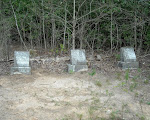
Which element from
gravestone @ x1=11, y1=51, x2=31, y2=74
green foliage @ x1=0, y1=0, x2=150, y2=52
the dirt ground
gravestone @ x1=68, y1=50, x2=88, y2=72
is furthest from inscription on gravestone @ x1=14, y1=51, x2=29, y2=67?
green foliage @ x1=0, y1=0, x2=150, y2=52

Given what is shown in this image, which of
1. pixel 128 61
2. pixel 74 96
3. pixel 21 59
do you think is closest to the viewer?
pixel 74 96

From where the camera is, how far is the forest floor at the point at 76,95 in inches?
162

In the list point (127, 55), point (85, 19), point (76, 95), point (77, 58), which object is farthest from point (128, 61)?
point (76, 95)

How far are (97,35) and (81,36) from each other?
1045 millimetres

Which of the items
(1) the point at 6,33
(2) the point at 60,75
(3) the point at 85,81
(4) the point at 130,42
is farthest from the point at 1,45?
(4) the point at 130,42

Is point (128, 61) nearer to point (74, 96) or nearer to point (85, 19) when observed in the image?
point (85, 19)

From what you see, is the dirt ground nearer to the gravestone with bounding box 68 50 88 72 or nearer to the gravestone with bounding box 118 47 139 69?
the gravestone with bounding box 68 50 88 72

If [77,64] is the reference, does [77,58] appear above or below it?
above

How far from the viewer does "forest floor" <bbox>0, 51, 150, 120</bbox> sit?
4116 mm

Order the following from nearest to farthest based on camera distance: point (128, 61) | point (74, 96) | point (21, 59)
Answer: point (74, 96), point (21, 59), point (128, 61)

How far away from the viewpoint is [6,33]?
23.0 feet

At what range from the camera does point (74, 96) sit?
16.1 feet

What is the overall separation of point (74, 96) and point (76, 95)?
0.07 m

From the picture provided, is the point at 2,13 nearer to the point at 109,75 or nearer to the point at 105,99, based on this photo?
the point at 109,75
